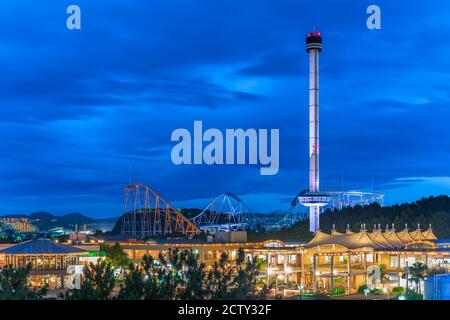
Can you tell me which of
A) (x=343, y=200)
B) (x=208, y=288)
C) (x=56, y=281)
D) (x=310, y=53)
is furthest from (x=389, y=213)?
(x=208, y=288)

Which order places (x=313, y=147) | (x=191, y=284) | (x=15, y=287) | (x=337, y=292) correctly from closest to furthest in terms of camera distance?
(x=191, y=284)
(x=15, y=287)
(x=337, y=292)
(x=313, y=147)

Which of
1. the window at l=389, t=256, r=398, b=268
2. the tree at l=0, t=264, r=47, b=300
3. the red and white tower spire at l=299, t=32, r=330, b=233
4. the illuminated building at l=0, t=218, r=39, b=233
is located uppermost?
the red and white tower spire at l=299, t=32, r=330, b=233

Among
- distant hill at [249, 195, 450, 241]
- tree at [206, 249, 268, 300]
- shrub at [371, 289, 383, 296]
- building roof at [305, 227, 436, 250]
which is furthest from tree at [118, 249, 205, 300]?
distant hill at [249, 195, 450, 241]

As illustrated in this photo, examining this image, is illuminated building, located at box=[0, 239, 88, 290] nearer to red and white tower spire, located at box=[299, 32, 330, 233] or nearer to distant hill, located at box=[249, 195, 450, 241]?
distant hill, located at box=[249, 195, 450, 241]

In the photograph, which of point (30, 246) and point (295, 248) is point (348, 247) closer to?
point (295, 248)

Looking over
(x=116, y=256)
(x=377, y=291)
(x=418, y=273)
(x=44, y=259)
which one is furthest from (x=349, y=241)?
(x=44, y=259)

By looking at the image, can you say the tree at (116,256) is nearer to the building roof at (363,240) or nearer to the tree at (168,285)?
the building roof at (363,240)

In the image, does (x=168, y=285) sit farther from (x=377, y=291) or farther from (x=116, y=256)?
(x=116, y=256)
